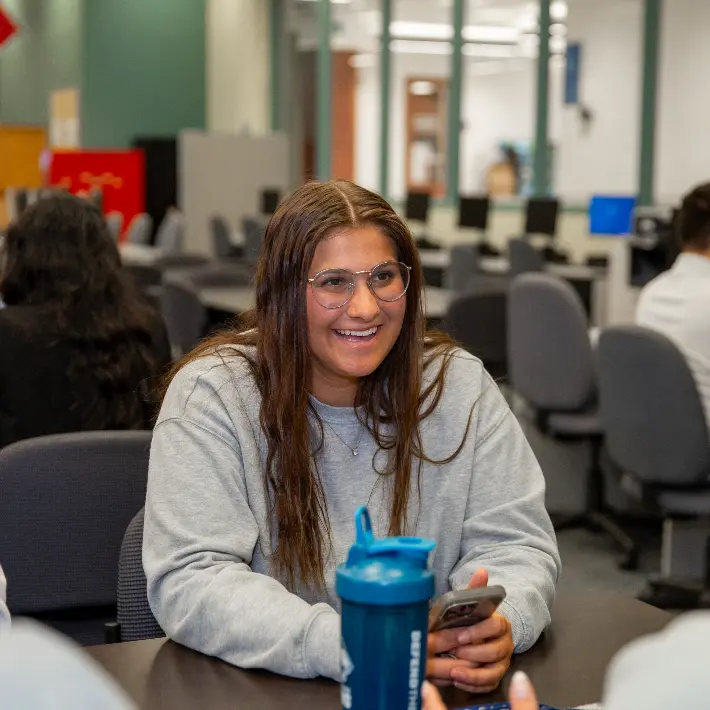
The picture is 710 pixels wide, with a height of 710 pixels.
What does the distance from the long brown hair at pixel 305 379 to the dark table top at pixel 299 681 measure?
26cm

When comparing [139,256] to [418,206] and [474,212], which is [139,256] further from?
[474,212]

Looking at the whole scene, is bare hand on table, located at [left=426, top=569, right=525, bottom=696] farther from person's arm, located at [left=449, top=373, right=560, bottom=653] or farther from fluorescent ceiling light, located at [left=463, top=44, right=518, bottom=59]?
fluorescent ceiling light, located at [left=463, top=44, right=518, bottom=59]

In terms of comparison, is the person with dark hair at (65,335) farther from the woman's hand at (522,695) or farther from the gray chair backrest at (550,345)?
the woman's hand at (522,695)

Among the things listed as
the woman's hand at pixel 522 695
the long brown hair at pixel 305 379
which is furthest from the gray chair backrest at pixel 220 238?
the woman's hand at pixel 522 695

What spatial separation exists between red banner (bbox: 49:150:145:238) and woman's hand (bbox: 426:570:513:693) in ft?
31.9

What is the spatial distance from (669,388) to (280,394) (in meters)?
2.06

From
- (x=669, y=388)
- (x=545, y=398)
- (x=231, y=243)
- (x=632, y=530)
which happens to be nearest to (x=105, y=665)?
(x=669, y=388)

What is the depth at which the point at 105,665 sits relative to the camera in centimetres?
131

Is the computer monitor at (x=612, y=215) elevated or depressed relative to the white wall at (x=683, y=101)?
depressed

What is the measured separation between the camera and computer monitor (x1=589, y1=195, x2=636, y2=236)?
23.7 feet

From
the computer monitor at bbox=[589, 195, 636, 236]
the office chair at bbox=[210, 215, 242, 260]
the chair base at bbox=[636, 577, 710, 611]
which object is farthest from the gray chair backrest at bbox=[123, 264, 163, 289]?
the chair base at bbox=[636, 577, 710, 611]

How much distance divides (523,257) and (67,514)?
6646 mm

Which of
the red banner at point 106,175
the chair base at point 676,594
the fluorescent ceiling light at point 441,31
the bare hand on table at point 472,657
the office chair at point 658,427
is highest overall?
the fluorescent ceiling light at point 441,31

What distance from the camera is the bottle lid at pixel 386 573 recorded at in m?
0.90
